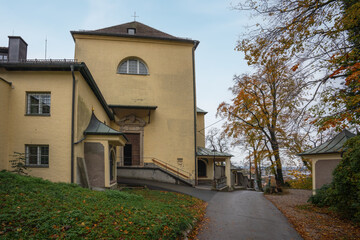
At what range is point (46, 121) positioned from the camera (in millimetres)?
13094

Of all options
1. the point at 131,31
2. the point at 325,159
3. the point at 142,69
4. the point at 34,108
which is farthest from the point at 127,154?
the point at 325,159

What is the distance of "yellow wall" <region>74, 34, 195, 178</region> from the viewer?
76.1 ft

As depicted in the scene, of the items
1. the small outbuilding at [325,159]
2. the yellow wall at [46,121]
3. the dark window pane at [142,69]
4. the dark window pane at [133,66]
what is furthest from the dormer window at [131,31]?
the small outbuilding at [325,159]

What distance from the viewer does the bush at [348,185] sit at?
30.3ft

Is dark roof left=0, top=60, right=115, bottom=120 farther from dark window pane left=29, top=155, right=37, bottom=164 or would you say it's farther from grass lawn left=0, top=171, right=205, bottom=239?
grass lawn left=0, top=171, right=205, bottom=239

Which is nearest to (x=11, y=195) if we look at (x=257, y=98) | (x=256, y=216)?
(x=256, y=216)

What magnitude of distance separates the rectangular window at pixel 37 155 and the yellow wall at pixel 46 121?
236 mm

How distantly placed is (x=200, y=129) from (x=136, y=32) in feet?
38.0

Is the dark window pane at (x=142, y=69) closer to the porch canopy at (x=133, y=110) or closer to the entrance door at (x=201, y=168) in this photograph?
the porch canopy at (x=133, y=110)

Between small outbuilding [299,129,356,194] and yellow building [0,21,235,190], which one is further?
yellow building [0,21,235,190]

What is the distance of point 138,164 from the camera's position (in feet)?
76.4

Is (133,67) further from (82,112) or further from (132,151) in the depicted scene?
(82,112)

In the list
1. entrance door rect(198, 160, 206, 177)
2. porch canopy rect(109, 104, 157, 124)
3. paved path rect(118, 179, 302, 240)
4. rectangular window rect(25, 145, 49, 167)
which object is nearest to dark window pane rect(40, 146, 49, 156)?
rectangular window rect(25, 145, 49, 167)

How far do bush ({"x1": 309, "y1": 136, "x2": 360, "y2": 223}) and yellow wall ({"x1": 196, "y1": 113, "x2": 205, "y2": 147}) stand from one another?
17705 millimetres
